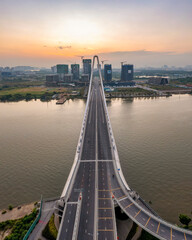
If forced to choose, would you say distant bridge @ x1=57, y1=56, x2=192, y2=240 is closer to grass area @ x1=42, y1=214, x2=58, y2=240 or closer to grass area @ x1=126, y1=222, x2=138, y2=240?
grass area @ x1=42, y1=214, x2=58, y2=240

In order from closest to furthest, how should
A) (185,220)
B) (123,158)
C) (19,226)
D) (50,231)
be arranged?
(50,231), (185,220), (19,226), (123,158)

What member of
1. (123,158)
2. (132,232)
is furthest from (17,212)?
(123,158)

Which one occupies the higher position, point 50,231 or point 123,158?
point 123,158

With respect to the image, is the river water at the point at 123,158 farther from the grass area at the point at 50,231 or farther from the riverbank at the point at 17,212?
the grass area at the point at 50,231

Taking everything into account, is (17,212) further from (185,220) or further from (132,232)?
(185,220)

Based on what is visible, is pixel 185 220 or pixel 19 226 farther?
pixel 19 226

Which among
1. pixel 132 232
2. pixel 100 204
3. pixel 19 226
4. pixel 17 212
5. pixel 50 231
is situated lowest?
pixel 17 212

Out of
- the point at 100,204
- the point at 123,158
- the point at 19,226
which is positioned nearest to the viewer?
the point at 19,226

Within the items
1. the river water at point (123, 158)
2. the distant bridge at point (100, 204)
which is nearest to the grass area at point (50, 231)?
the distant bridge at point (100, 204)
